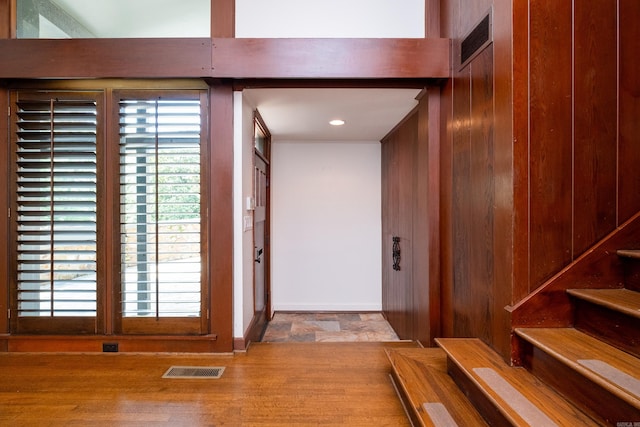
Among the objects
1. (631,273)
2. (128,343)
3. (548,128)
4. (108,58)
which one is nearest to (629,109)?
(548,128)

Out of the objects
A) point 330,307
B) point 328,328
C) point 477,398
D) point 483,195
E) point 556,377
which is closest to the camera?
point 556,377

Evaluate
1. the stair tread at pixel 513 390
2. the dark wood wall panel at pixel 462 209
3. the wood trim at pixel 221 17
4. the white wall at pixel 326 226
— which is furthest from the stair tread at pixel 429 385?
the wood trim at pixel 221 17

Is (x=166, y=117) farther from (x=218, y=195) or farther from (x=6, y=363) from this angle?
(x=6, y=363)

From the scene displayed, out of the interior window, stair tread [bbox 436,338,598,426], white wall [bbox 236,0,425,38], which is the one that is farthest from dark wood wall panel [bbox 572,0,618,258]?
the interior window

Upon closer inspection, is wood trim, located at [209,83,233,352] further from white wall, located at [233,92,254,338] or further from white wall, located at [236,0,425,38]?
white wall, located at [236,0,425,38]

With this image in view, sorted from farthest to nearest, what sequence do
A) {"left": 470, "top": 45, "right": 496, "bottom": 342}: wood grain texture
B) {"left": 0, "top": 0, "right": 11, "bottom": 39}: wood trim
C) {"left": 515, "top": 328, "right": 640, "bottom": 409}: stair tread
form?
{"left": 0, "top": 0, "right": 11, "bottom": 39}: wood trim → {"left": 470, "top": 45, "right": 496, "bottom": 342}: wood grain texture → {"left": 515, "top": 328, "right": 640, "bottom": 409}: stair tread

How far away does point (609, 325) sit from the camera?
1.63m

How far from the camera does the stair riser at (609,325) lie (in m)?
1.51

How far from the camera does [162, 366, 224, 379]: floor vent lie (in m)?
2.41

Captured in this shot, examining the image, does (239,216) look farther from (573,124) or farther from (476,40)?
(573,124)

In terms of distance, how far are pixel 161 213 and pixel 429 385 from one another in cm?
225

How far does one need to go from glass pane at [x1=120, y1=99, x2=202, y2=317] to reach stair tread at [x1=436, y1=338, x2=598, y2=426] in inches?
78.4

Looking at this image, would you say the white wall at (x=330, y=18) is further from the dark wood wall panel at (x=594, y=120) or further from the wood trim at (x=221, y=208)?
the dark wood wall panel at (x=594, y=120)

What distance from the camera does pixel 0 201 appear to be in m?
2.73
